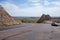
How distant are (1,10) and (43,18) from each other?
56019mm

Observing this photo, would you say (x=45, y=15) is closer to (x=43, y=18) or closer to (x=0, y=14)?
(x=43, y=18)

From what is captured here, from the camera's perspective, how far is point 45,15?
138m

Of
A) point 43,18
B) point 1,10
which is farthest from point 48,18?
point 1,10

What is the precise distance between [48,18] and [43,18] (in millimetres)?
3776

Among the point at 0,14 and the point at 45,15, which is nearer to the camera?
the point at 0,14

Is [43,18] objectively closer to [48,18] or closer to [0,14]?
[48,18]

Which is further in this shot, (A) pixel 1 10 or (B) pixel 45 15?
(B) pixel 45 15

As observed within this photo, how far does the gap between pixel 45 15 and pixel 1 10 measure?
61.1 m

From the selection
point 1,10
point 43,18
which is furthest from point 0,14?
point 43,18

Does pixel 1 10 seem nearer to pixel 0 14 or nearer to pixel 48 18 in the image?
pixel 0 14

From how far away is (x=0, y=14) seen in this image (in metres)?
77.8

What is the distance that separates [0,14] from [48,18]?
6229cm

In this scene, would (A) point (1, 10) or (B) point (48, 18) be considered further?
(B) point (48, 18)

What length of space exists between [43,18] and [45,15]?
5.70 m
